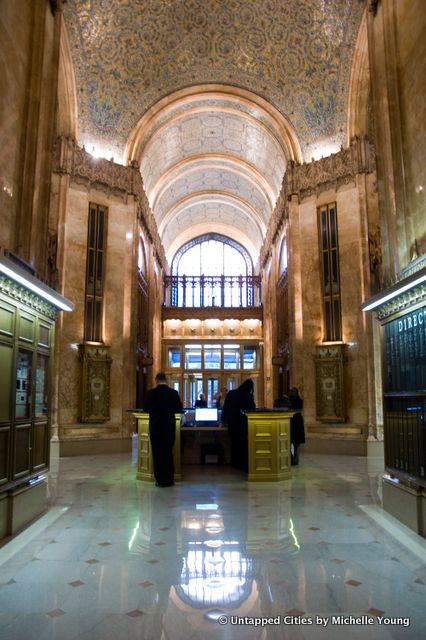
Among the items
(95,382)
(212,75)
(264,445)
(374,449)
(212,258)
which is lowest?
(374,449)

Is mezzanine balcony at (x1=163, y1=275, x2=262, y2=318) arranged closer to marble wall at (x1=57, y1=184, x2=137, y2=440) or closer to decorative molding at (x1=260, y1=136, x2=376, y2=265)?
decorative molding at (x1=260, y1=136, x2=376, y2=265)

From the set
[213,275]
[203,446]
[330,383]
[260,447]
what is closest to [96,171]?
[203,446]

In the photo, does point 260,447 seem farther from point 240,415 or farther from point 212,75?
point 212,75

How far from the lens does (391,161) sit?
21.3ft

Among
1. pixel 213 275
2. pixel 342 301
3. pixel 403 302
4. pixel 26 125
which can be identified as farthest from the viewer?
pixel 213 275

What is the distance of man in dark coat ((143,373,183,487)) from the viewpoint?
7.70 meters

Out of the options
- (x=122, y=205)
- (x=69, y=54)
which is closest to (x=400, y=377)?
(x=122, y=205)

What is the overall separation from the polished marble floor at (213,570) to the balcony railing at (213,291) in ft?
63.3

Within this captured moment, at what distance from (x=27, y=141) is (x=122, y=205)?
8.34 meters

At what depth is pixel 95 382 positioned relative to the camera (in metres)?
12.9

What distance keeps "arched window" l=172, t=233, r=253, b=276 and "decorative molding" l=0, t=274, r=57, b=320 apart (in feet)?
73.4

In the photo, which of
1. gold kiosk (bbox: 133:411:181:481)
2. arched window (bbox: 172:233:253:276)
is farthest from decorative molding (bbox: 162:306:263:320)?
gold kiosk (bbox: 133:411:181:481)

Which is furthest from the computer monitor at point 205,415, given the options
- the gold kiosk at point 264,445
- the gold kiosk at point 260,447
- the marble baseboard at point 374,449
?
the marble baseboard at point 374,449

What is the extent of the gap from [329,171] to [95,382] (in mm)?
8852
